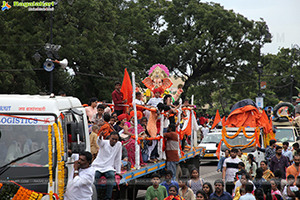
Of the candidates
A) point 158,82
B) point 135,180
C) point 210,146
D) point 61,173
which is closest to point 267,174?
point 135,180

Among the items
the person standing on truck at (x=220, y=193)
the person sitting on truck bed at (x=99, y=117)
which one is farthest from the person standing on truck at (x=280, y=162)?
the person sitting on truck bed at (x=99, y=117)

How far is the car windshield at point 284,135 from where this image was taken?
2071cm

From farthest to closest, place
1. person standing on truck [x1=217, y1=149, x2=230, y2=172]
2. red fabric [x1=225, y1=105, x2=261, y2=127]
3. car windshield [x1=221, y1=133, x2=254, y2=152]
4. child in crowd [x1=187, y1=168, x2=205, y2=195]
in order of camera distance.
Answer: red fabric [x1=225, y1=105, x2=261, y2=127]
car windshield [x1=221, y1=133, x2=254, y2=152]
person standing on truck [x1=217, y1=149, x2=230, y2=172]
child in crowd [x1=187, y1=168, x2=205, y2=195]

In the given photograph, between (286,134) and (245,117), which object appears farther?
(286,134)

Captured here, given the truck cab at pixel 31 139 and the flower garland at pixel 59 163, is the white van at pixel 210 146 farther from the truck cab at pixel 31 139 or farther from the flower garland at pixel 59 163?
the flower garland at pixel 59 163

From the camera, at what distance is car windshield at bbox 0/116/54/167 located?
6738 millimetres

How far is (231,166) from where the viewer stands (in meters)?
11.9

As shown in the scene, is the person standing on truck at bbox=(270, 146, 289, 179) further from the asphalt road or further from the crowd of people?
the asphalt road

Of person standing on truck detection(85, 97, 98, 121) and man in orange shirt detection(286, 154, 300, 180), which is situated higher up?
person standing on truck detection(85, 97, 98, 121)

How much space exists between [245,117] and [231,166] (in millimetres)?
6152

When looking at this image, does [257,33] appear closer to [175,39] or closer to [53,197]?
[175,39]

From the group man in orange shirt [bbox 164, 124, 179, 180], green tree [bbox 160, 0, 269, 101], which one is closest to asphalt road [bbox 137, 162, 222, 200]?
man in orange shirt [bbox 164, 124, 179, 180]

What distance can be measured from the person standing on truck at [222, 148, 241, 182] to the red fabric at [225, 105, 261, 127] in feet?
19.2

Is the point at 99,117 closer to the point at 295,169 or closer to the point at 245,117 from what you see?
the point at 295,169
